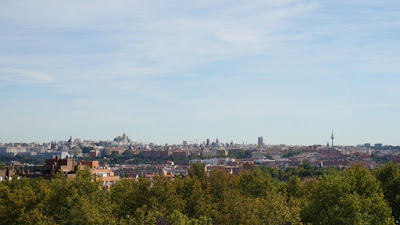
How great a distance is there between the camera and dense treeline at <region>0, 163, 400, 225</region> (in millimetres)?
42972

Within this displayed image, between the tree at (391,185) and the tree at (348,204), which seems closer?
the tree at (348,204)

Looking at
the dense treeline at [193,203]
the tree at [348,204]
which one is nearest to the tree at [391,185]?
the dense treeline at [193,203]

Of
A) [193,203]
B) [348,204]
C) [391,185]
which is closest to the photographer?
[348,204]

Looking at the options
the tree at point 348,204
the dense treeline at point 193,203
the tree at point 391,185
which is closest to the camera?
the tree at point 348,204

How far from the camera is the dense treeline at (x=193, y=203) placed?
43.0 m

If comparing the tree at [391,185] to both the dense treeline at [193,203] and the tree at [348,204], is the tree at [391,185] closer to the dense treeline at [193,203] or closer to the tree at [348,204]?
the dense treeline at [193,203]

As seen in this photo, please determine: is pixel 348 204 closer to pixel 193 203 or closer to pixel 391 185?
pixel 391 185

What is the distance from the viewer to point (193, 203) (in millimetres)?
58719

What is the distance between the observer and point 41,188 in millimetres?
54281

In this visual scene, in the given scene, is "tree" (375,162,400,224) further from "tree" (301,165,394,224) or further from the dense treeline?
"tree" (301,165,394,224)

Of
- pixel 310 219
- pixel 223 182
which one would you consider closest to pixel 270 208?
pixel 310 219

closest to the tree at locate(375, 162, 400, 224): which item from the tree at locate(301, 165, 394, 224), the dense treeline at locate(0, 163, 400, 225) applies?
the dense treeline at locate(0, 163, 400, 225)

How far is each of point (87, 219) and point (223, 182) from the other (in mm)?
25768

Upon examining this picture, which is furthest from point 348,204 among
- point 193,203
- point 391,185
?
point 193,203
